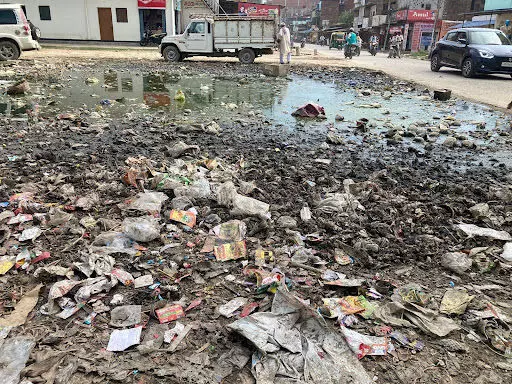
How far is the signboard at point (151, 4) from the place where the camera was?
86.4ft

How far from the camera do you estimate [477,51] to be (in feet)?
41.4

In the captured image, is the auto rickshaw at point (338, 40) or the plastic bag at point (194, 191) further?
the auto rickshaw at point (338, 40)

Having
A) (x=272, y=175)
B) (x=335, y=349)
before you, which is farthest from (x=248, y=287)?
(x=272, y=175)

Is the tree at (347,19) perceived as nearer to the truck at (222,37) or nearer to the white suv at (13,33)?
the truck at (222,37)

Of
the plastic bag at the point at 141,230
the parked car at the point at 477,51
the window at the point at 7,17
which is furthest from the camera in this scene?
the window at the point at 7,17

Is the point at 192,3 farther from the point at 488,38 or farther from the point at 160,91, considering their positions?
the point at 160,91

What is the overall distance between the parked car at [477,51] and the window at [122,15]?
2081 cm

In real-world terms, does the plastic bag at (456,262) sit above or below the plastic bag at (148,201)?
below

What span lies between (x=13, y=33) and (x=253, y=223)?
15.5 m

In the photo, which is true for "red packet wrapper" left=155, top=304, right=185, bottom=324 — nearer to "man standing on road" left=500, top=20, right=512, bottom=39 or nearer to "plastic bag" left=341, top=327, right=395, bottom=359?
"plastic bag" left=341, top=327, right=395, bottom=359

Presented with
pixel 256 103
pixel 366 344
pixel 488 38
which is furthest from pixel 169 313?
pixel 488 38

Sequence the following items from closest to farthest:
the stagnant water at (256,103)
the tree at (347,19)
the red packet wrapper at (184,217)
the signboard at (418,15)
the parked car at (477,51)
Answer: the red packet wrapper at (184,217) → the stagnant water at (256,103) → the parked car at (477,51) → the signboard at (418,15) → the tree at (347,19)

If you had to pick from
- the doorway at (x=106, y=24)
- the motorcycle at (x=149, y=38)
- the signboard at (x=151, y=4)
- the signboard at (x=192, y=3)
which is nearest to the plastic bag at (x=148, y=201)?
the motorcycle at (x=149, y=38)

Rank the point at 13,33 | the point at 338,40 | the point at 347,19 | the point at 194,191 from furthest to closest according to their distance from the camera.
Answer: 1. the point at 347,19
2. the point at 338,40
3. the point at 13,33
4. the point at 194,191
